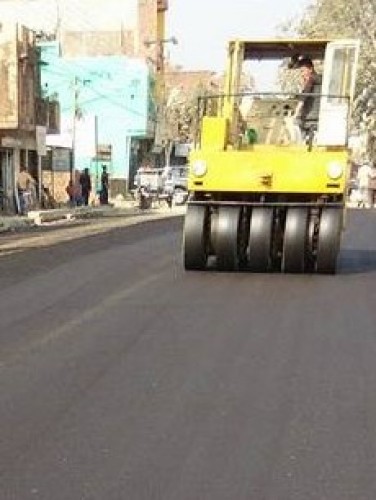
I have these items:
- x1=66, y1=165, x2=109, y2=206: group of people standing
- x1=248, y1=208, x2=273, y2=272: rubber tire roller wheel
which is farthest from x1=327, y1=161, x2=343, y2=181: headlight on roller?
x1=66, y1=165, x2=109, y2=206: group of people standing

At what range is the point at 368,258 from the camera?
1541 centimetres

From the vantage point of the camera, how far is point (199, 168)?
12.7 m

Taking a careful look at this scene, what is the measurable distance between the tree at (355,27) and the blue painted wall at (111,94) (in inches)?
482

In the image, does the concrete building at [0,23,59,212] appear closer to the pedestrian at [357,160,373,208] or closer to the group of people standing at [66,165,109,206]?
the group of people standing at [66,165,109,206]

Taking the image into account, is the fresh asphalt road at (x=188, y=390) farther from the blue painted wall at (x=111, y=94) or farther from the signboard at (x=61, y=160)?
the blue painted wall at (x=111, y=94)

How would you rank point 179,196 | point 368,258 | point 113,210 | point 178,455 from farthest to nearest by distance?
point 179,196, point 113,210, point 368,258, point 178,455

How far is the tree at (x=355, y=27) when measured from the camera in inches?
1663

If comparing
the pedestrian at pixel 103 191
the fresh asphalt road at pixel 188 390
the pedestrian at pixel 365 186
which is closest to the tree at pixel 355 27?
the pedestrian at pixel 365 186

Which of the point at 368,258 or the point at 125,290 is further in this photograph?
the point at 368,258

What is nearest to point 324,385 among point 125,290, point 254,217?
point 125,290

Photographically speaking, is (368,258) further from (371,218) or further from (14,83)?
(14,83)

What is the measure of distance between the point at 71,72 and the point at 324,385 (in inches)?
1920

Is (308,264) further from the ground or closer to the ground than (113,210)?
further from the ground

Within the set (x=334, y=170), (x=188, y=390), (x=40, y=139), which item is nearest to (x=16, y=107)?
(x=40, y=139)
